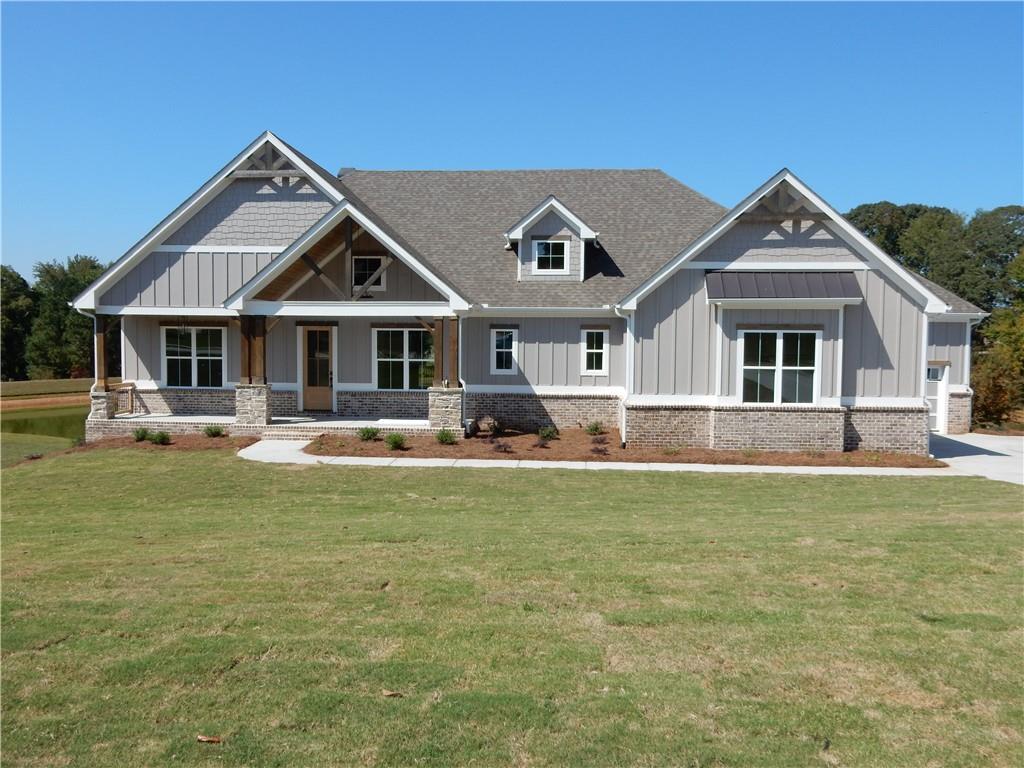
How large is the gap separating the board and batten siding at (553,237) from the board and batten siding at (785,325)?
18.6 feet

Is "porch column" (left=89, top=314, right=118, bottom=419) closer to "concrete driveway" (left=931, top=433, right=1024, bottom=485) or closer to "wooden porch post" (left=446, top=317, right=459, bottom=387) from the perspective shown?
"wooden porch post" (left=446, top=317, right=459, bottom=387)

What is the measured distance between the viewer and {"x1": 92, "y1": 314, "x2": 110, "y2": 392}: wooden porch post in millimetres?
19263

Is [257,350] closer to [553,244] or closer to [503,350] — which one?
[503,350]

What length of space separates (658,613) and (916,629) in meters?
2.01

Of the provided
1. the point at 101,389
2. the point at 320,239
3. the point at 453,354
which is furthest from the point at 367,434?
the point at 101,389

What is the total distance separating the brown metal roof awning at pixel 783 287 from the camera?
53.3 feet

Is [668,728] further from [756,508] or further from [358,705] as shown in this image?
[756,508]

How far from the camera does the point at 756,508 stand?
10.9 m

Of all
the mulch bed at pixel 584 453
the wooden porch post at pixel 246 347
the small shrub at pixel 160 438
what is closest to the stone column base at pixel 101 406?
the small shrub at pixel 160 438

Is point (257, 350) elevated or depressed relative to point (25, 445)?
elevated

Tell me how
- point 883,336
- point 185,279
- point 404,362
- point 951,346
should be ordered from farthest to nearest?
1. point 951,346
2. point 404,362
3. point 185,279
4. point 883,336

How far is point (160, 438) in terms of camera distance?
56.5ft

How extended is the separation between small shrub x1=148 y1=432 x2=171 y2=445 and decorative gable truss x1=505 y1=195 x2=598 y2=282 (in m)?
10.3

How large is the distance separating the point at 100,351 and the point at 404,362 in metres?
8.23
